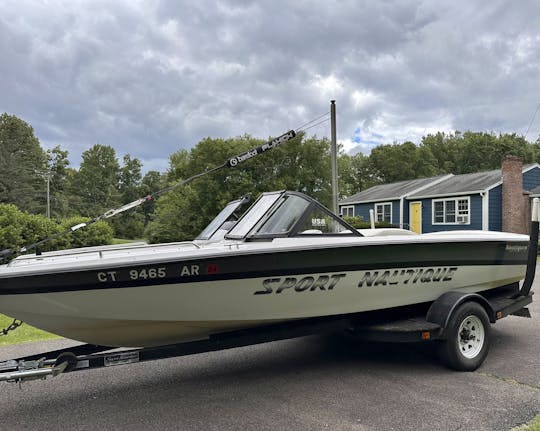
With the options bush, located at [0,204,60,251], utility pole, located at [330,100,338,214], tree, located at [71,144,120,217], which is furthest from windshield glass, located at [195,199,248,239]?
tree, located at [71,144,120,217]

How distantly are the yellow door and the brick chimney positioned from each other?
472 cm

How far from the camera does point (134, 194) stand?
218 feet

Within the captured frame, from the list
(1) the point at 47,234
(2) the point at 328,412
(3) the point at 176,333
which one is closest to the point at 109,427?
(3) the point at 176,333

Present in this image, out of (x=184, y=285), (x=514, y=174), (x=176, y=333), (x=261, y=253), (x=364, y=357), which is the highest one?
(x=514, y=174)

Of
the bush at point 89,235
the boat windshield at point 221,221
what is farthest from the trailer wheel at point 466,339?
the bush at point 89,235

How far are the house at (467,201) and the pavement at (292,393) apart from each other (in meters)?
18.1

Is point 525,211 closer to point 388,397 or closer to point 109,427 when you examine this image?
point 388,397

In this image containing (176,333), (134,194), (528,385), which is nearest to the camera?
(176,333)

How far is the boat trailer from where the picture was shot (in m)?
3.54

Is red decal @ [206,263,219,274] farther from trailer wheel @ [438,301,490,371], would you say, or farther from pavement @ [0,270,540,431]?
trailer wheel @ [438,301,490,371]

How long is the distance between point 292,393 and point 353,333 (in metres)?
0.96

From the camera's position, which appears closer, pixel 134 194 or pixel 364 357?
pixel 364 357

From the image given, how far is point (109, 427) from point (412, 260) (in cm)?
322

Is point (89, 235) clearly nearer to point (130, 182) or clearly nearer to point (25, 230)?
point (25, 230)
